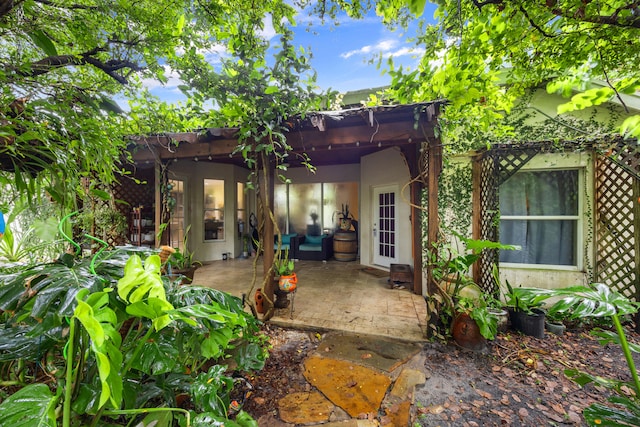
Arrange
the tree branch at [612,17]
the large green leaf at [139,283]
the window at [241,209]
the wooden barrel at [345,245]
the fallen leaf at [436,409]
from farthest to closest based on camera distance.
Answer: the window at [241,209] → the wooden barrel at [345,245] → the fallen leaf at [436,409] → the tree branch at [612,17] → the large green leaf at [139,283]

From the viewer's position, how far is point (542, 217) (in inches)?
135

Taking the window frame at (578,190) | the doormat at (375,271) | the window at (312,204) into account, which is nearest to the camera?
the window frame at (578,190)

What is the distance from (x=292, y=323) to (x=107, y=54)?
3562 mm

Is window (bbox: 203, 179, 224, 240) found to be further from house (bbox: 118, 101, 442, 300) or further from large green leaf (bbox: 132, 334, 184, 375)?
large green leaf (bbox: 132, 334, 184, 375)

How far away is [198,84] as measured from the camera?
2.24 metres

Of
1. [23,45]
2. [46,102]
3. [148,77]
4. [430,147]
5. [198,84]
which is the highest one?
[148,77]

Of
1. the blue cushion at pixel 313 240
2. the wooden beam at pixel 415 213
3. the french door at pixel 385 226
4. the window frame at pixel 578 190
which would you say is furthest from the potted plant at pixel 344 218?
the window frame at pixel 578 190

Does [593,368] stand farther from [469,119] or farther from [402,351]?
[469,119]

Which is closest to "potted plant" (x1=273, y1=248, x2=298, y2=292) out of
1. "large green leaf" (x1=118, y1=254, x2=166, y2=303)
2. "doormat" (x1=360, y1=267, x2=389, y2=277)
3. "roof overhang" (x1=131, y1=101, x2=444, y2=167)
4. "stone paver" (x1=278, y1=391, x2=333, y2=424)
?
"stone paver" (x1=278, y1=391, x2=333, y2=424)

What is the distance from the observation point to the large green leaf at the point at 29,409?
60cm

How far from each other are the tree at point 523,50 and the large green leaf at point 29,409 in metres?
2.18

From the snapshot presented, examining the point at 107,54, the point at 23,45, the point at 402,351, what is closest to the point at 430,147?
the point at 402,351

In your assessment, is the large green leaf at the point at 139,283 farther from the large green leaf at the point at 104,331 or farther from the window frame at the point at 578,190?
the window frame at the point at 578,190

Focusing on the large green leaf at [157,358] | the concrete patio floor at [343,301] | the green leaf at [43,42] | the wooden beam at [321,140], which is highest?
the wooden beam at [321,140]
